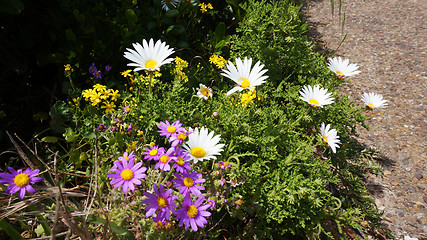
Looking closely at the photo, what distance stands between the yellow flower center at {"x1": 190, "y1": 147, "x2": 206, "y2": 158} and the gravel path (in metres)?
1.35

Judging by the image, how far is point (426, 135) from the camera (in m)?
2.53

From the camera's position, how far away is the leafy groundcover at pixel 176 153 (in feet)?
3.96

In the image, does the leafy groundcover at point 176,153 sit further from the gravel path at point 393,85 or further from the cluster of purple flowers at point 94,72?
the gravel path at point 393,85

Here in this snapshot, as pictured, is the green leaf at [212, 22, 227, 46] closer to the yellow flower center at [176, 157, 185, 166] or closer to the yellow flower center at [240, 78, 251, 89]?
the yellow flower center at [240, 78, 251, 89]

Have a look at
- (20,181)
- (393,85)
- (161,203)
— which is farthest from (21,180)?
(393,85)

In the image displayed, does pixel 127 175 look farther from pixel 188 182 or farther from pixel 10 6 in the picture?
pixel 10 6

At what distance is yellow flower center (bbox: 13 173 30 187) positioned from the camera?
1.08 metres

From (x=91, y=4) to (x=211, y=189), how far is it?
1.29 meters

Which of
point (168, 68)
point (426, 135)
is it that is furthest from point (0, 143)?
point (426, 135)

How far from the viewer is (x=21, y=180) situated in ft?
3.55

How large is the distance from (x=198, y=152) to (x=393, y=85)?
2650 mm

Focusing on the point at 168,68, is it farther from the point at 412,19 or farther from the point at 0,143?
the point at 412,19

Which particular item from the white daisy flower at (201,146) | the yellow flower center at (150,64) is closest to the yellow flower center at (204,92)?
the yellow flower center at (150,64)

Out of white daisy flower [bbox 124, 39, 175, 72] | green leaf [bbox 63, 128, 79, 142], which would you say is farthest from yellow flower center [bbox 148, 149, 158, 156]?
green leaf [bbox 63, 128, 79, 142]
